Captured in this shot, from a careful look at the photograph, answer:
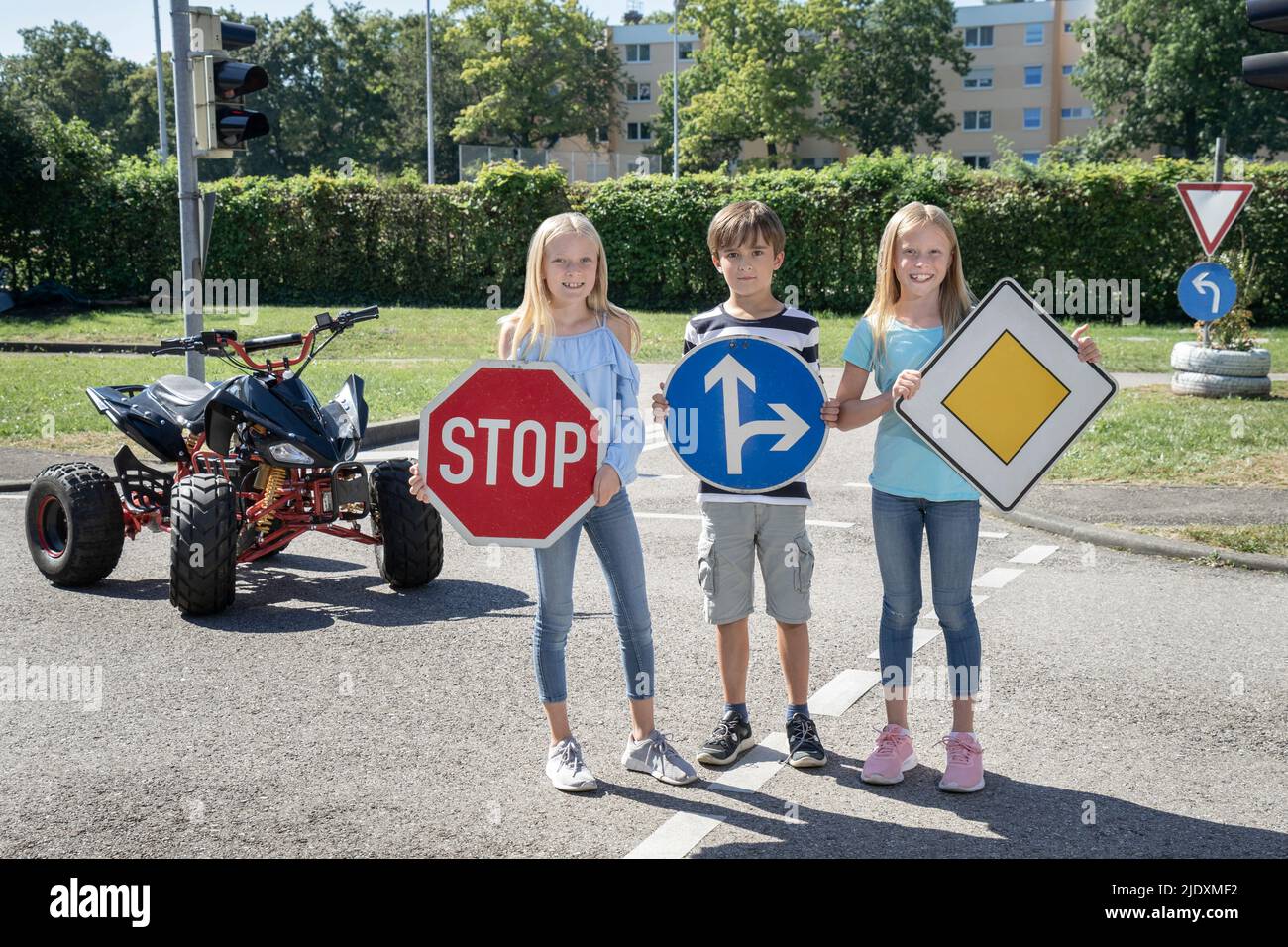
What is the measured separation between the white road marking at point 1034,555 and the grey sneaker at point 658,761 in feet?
13.3

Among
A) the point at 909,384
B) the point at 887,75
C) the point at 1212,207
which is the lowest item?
the point at 909,384

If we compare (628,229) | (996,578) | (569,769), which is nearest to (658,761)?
(569,769)

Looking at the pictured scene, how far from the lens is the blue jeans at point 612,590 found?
4.49 m

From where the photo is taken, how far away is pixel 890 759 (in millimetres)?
4578

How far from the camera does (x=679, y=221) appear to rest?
91.5 ft

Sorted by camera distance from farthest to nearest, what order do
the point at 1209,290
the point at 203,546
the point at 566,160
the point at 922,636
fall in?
the point at 566,160 < the point at 1209,290 < the point at 203,546 < the point at 922,636

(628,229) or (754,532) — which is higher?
(628,229)

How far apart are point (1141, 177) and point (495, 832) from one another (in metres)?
23.9

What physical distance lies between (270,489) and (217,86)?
16.0 ft

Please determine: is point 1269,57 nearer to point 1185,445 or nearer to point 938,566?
point 938,566

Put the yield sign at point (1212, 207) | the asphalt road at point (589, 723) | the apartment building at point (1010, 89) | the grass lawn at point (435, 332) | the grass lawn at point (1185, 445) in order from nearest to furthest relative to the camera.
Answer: the asphalt road at point (589, 723)
the grass lawn at point (1185, 445)
the yield sign at point (1212, 207)
the grass lawn at point (435, 332)
the apartment building at point (1010, 89)

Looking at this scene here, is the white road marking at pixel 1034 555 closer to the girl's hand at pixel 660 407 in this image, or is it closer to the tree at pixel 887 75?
the girl's hand at pixel 660 407

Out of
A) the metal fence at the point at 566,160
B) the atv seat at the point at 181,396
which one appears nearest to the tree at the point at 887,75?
the metal fence at the point at 566,160

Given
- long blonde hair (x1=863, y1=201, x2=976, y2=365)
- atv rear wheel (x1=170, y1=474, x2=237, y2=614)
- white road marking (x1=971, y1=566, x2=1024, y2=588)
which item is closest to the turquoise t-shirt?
long blonde hair (x1=863, y1=201, x2=976, y2=365)
